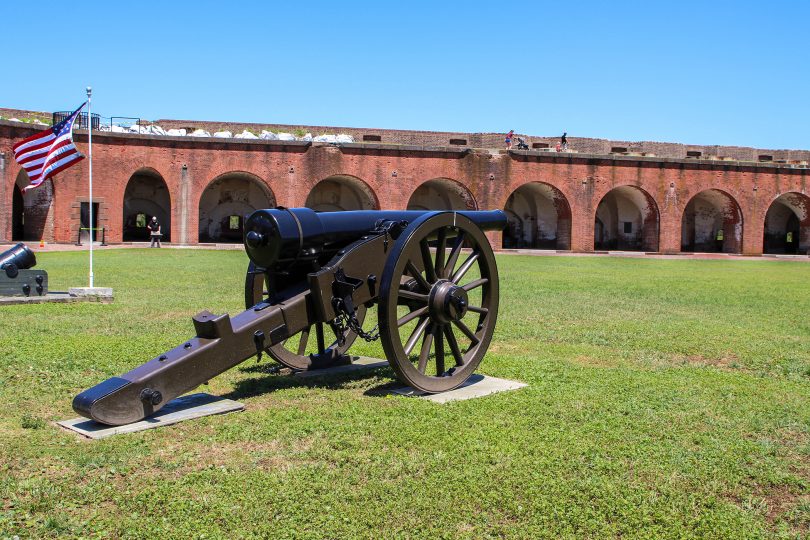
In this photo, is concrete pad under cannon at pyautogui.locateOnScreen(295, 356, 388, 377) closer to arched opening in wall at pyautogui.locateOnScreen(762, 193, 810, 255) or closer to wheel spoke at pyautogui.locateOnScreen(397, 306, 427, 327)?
wheel spoke at pyautogui.locateOnScreen(397, 306, 427, 327)

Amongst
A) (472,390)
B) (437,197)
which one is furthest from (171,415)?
(437,197)

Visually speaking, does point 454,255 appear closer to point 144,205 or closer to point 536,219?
point 144,205

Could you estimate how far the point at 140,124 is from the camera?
28094mm

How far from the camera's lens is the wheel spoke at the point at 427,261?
5195mm

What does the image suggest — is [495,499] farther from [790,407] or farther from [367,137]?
[367,137]

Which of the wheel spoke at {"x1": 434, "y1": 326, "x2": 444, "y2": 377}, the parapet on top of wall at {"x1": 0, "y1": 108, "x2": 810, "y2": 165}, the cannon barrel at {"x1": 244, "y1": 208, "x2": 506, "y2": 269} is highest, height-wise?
the parapet on top of wall at {"x1": 0, "y1": 108, "x2": 810, "y2": 165}

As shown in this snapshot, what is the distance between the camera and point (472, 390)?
5.35 meters

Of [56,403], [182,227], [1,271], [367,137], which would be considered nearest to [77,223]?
[182,227]

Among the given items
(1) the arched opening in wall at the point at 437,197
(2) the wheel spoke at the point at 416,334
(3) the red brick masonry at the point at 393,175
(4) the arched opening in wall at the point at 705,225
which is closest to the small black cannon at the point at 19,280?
(2) the wheel spoke at the point at 416,334

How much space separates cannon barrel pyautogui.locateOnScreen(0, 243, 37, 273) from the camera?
10227 mm

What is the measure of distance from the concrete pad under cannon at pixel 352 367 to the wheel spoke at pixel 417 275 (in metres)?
1.11

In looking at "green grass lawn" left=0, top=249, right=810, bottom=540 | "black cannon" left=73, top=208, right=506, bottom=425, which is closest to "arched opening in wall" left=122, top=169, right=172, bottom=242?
"green grass lawn" left=0, top=249, right=810, bottom=540

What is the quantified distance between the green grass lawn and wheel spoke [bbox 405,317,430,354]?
1.13 ft

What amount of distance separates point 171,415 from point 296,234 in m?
1.29
